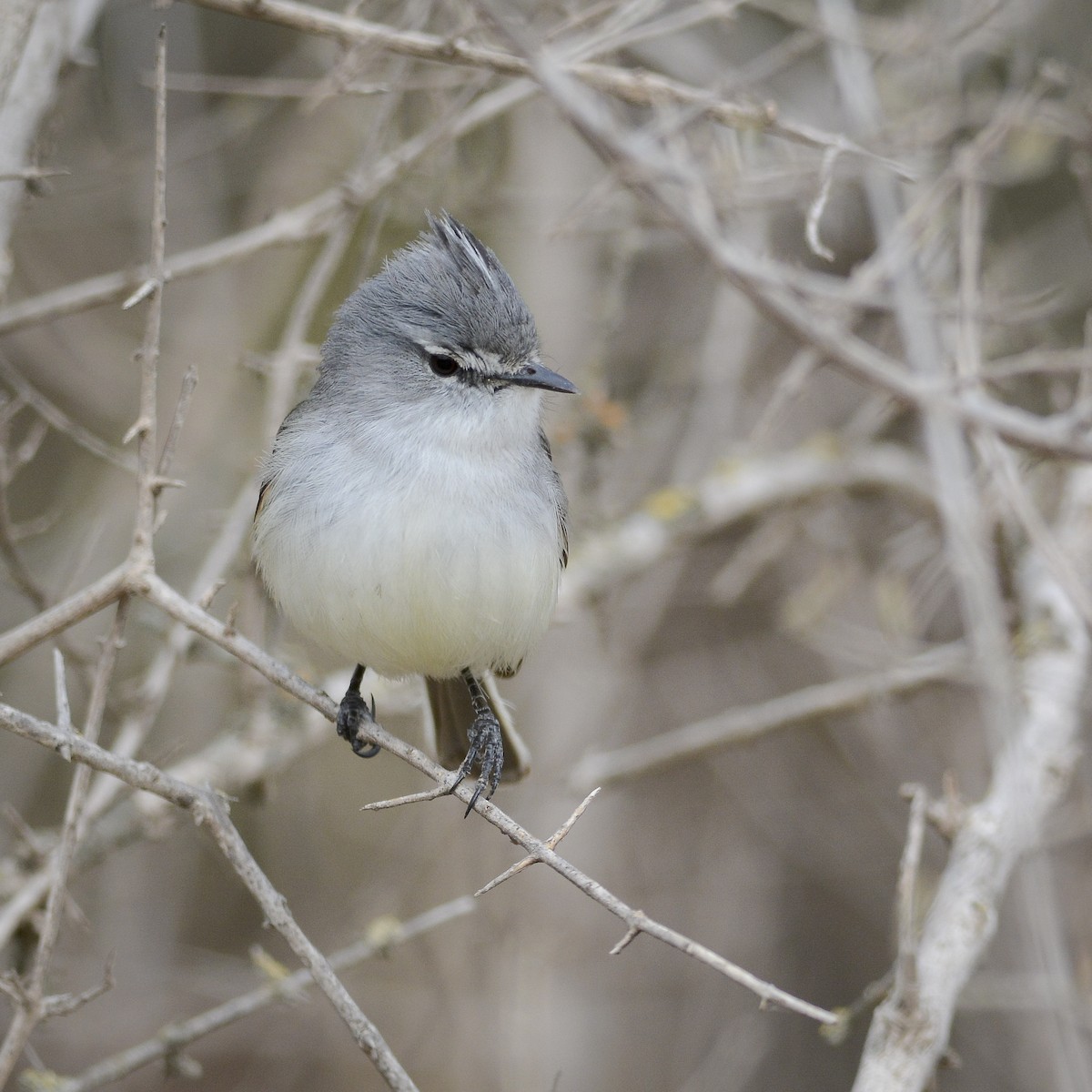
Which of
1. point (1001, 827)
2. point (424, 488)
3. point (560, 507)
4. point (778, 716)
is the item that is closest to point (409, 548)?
point (424, 488)

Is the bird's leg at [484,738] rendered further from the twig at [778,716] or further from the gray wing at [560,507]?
the twig at [778,716]

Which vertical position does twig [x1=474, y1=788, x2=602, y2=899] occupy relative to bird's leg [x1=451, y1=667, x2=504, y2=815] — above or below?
above

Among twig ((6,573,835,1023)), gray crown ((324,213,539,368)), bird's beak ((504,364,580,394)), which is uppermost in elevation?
gray crown ((324,213,539,368))

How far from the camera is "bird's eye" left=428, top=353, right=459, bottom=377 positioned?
3.37 metres

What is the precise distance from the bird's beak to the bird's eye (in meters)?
0.15

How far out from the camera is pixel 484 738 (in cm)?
363

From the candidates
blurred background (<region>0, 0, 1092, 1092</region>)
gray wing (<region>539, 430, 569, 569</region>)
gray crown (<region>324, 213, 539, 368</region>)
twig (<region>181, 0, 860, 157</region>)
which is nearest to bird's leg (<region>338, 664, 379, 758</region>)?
blurred background (<region>0, 0, 1092, 1092</region>)

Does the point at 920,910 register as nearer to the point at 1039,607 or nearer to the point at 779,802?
the point at 1039,607

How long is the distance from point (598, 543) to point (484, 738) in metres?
1.55

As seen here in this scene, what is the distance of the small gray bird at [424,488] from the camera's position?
3.06 m

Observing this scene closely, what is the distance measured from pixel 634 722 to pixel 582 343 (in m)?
2.06

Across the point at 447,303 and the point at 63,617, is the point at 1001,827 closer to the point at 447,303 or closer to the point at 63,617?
the point at 447,303

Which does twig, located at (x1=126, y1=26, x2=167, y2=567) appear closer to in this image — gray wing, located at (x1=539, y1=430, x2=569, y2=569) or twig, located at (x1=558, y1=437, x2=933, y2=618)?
gray wing, located at (x1=539, y1=430, x2=569, y2=569)

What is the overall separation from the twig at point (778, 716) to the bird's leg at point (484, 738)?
825mm
